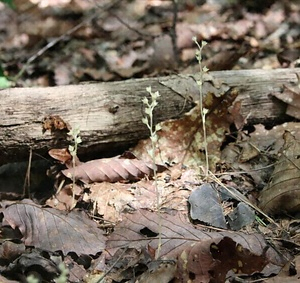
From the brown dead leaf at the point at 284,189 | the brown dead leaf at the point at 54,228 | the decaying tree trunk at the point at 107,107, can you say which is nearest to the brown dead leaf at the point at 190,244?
the brown dead leaf at the point at 54,228

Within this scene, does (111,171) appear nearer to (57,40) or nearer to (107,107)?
(107,107)

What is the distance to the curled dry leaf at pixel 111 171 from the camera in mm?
2684

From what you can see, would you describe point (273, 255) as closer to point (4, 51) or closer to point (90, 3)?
point (4, 51)

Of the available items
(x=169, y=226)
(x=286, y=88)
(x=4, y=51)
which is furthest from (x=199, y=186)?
(x=4, y=51)

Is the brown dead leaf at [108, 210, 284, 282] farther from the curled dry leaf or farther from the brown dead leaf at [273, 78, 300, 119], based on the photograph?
the brown dead leaf at [273, 78, 300, 119]

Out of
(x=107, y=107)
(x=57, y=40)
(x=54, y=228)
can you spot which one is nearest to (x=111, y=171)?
(x=107, y=107)

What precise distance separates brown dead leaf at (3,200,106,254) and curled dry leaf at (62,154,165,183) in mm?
315

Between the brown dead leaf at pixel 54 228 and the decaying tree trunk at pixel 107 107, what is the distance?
0.43 metres

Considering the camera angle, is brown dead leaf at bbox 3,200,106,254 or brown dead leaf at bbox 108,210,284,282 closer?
brown dead leaf at bbox 108,210,284,282

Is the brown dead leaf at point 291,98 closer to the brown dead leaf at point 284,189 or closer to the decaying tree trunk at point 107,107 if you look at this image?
the decaying tree trunk at point 107,107

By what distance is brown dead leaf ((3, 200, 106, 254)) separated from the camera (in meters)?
2.18

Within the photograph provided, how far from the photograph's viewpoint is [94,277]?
2037 millimetres

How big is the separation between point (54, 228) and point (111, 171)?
20.7 inches

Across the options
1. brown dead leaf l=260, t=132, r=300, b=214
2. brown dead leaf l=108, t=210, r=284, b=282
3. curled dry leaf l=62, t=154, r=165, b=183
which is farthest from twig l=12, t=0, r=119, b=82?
brown dead leaf l=260, t=132, r=300, b=214
